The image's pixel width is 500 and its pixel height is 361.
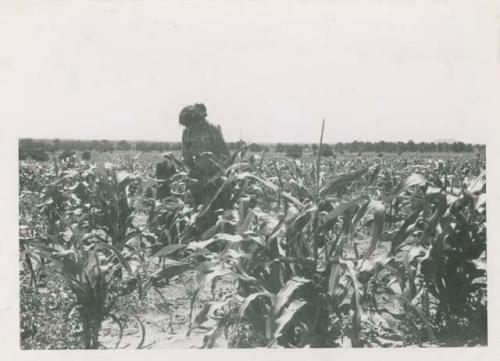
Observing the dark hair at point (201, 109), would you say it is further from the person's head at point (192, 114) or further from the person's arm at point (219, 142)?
the person's arm at point (219, 142)

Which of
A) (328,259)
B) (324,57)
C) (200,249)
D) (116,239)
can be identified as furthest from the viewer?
(116,239)

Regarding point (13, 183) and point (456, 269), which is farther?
point (13, 183)

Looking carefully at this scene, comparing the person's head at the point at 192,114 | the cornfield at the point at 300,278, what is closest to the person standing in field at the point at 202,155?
the person's head at the point at 192,114

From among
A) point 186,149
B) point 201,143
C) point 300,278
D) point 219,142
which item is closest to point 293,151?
point 219,142

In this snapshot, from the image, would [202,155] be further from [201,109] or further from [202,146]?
[201,109]

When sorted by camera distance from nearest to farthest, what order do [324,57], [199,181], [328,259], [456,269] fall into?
[328,259]
[456,269]
[324,57]
[199,181]

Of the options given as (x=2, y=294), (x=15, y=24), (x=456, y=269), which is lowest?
(x=2, y=294)

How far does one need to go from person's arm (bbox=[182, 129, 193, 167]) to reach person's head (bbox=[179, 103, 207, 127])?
0.74ft

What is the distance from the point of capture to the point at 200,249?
2.17 metres

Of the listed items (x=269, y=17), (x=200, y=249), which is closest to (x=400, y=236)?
(x=200, y=249)

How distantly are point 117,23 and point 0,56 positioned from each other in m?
0.65

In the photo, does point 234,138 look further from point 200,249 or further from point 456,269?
point 456,269

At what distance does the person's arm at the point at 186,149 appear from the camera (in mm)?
3744

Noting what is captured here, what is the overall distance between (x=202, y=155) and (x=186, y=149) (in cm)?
29
